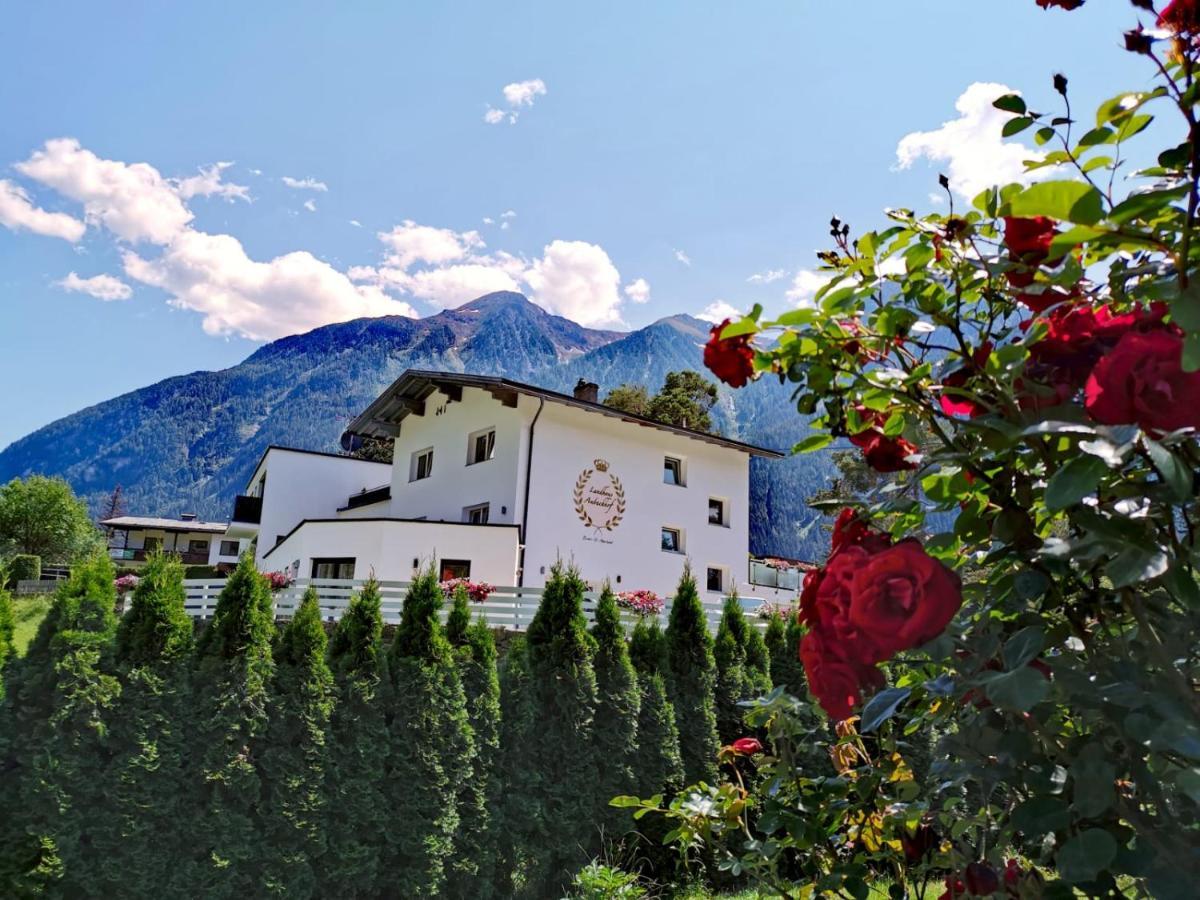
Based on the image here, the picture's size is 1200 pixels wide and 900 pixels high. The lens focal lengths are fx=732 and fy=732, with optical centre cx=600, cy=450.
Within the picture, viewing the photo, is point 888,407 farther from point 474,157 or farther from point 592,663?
point 474,157

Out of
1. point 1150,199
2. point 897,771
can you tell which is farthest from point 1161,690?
point 897,771

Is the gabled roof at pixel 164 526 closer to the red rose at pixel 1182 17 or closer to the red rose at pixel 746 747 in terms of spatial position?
the red rose at pixel 746 747

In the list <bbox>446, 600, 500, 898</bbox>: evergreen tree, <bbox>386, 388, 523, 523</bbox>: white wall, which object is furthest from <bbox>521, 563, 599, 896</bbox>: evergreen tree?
<bbox>386, 388, 523, 523</bbox>: white wall

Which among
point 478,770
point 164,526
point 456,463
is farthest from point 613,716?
point 164,526

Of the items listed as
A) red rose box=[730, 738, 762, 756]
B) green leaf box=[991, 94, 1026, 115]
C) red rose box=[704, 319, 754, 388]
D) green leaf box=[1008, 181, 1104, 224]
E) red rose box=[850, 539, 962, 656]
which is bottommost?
red rose box=[730, 738, 762, 756]

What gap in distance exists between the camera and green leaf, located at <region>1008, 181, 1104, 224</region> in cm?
77

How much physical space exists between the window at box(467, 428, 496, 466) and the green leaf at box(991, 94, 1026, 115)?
688 inches

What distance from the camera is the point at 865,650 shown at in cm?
89

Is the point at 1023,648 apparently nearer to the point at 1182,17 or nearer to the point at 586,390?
the point at 1182,17

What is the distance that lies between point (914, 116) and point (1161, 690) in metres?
2.37

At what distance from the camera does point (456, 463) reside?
19.4 meters

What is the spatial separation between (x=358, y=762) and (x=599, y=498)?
40.6 feet

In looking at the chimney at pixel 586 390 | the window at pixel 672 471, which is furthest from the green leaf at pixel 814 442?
the chimney at pixel 586 390

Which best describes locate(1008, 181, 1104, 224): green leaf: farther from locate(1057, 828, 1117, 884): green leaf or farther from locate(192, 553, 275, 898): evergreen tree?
locate(192, 553, 275, 898): evergreen tree
